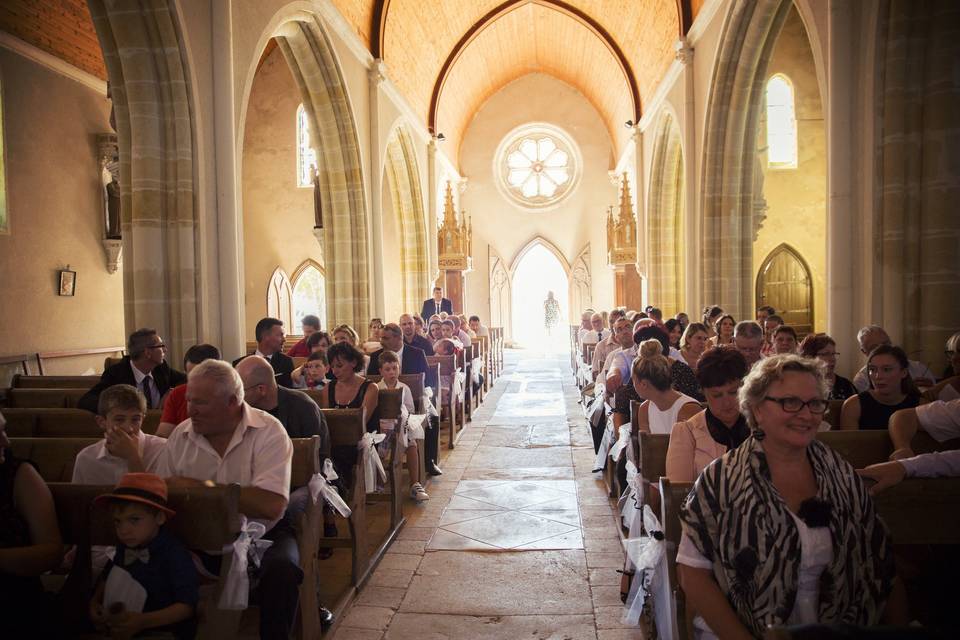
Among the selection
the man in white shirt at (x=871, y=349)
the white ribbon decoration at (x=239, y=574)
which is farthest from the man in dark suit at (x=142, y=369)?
the man in white shirt at (x=871, y=349)

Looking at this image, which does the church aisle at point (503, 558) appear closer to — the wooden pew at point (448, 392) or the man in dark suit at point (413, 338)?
the wooden pew at point (448, 392)

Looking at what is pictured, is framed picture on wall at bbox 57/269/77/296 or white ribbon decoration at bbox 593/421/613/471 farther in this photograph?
framed picture on wall at bbox 57/269/77/296

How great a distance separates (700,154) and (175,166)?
7.63 meters

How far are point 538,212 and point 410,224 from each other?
22.1 ft

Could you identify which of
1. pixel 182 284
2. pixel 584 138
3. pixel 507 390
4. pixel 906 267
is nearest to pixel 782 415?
pixel 906 267

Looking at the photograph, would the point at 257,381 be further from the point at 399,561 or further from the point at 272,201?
the point at 272,201

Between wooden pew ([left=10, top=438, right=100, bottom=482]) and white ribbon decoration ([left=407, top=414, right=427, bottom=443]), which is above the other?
wooden pew ([left=10, top=438, right=100, bottom=482])

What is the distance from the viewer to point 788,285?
48.3 ft

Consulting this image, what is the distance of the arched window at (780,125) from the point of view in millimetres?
14812

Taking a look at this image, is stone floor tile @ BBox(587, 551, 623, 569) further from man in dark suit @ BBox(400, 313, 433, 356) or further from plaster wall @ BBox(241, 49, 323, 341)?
plaster wall @ BBox(241, 49, 323, 341)

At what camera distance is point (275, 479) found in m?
2.87

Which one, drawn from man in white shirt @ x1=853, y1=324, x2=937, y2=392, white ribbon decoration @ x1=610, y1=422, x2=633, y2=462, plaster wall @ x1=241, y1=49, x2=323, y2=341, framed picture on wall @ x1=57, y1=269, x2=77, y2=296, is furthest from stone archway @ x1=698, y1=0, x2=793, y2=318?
plaster wall @ x1=241, y1=49, x2=323, y2=341

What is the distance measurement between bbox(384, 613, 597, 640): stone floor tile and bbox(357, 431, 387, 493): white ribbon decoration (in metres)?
1.07

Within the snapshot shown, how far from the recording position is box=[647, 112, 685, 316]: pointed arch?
1469 centimetres
